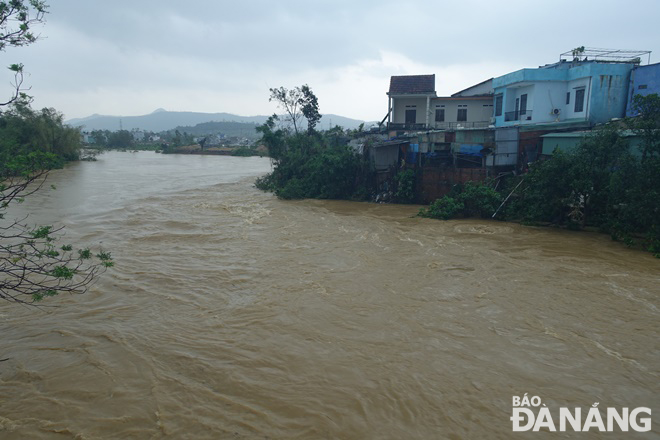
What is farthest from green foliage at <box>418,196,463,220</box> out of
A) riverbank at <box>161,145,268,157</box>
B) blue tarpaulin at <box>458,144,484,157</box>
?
riverbank at <box>161,145,268,157</box>

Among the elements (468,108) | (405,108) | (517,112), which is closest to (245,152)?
(405,108)

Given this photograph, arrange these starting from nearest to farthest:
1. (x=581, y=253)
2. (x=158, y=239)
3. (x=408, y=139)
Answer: (x=581, y=253), (x=158, y=239), (x=408, y=139)

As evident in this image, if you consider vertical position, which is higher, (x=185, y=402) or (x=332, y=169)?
(x=332, y=169)

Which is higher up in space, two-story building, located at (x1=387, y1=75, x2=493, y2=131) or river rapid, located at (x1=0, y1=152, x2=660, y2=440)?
two-story building, located at (x1=387, y1=75, x2=493, y2=131)

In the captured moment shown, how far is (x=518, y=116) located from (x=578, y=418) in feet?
61.5

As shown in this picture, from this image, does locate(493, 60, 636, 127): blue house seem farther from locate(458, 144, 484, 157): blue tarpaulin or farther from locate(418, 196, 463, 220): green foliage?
locate(418, 196, 463, 220): green foliage

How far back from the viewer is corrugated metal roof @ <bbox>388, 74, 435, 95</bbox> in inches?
977

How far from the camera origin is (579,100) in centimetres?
1836

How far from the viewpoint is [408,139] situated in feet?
56.0

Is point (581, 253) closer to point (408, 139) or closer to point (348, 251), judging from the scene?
point (348, 251)

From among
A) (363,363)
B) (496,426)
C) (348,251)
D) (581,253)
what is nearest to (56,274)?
(363,363)

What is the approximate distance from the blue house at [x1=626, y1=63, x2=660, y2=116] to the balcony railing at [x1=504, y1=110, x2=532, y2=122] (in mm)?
3752

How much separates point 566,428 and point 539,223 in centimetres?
1011

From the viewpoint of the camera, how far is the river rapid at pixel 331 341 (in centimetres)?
421
